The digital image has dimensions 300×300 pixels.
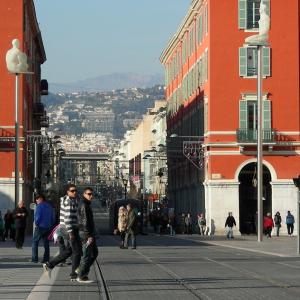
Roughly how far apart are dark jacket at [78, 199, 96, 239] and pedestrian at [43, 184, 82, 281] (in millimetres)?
458

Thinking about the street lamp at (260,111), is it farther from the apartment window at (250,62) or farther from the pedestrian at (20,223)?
the pedestrian at (20,223)

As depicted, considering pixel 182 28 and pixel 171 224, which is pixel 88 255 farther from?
pixel 182 28

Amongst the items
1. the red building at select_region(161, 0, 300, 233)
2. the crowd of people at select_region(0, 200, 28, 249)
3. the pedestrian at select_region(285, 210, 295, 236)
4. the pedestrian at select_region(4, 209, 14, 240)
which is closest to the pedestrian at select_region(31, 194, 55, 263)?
the crowd of people at select_region(0, 200, 28, 249)

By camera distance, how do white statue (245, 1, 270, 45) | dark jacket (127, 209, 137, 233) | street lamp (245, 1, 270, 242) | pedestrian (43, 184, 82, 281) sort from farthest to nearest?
white statue (245, 1, 270, 45) < street lamp (245, 1, 270, 242) < dark jacket (127, 209, 137, 233) < pedestrian (43, 184, 82, 281)

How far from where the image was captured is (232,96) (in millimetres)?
76500

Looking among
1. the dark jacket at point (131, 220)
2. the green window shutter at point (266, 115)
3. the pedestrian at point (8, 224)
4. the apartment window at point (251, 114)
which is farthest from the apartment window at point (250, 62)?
the dark jacket at point (131, 220)

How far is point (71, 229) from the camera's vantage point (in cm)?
2536

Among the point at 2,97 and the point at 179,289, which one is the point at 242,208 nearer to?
the point at 2,97

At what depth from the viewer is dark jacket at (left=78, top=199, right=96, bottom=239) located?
24734mm

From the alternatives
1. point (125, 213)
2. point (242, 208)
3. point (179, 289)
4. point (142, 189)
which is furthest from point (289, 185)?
point (142, 189)

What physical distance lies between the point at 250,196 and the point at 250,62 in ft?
31.5

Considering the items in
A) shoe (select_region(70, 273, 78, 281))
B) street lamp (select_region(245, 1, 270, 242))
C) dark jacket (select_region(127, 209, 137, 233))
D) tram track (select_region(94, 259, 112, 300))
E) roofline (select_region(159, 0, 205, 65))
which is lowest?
tram track (select_region(94, 259, 112, 300))

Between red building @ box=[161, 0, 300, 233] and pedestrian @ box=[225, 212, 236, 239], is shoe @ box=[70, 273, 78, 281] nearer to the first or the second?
pedestrian @ box=[225, 212, 236, 239]

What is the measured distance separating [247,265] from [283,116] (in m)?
44.1
